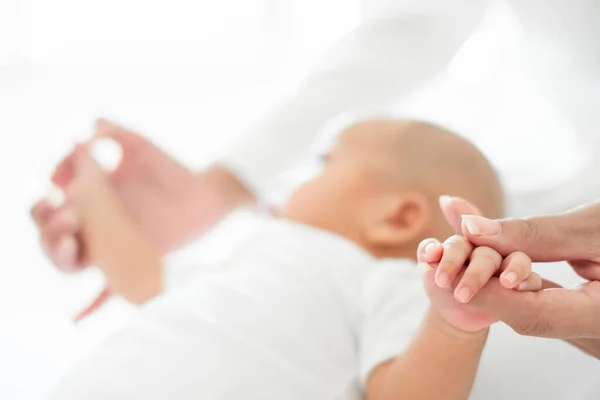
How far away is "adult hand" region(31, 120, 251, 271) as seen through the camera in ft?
2.97

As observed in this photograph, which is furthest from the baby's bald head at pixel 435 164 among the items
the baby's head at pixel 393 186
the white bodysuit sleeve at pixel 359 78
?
the white bodysuit sleeve at pixel 359 78

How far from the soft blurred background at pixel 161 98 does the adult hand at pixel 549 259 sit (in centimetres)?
36

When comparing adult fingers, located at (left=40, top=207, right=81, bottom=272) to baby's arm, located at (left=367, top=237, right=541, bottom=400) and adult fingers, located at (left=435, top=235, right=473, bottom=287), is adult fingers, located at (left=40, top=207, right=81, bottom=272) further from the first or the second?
adult fingers, located at (left=435, top=235, right=473, bottom=287)

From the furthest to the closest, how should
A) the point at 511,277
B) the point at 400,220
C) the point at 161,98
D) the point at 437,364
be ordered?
the point at 161,98 < the point at 400,220 < the point at 437,364 < the point at 511,277

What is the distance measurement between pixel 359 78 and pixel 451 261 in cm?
66

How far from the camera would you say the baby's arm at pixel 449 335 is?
41 cm

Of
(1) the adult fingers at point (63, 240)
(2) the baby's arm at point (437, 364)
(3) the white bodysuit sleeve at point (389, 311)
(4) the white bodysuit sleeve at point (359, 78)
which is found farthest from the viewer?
(4) the white bodysuit sleeve at point (359, 78)

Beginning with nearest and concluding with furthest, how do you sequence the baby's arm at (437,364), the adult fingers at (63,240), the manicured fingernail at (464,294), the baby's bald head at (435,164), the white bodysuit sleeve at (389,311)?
1. the manicured fingernail at (464,294)
2. the baby's arm at (437,364)
3. the white bodysuit sleeve at (389,311)
4. the baby's bald head at (435,164)
5. the adult fingers at (63,240)

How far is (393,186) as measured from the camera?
0.80m

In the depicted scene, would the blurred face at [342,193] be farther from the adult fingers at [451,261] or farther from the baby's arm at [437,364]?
the adult fingers at [451,261]

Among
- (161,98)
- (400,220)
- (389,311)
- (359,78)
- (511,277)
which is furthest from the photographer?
(161,98)

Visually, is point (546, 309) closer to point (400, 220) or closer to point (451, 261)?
point (451, 261)

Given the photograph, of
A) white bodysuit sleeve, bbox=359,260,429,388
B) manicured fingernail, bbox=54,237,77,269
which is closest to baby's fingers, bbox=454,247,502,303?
white bodysuit sleeve, bbox=359,260,429,388

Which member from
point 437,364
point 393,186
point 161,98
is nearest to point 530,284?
point 437,364
